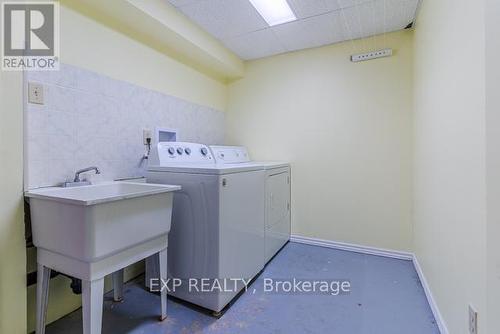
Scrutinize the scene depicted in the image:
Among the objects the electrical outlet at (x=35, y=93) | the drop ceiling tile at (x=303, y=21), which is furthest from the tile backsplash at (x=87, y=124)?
the drop ceiling tile at (x=303, y=21)

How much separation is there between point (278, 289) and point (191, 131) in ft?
5.61

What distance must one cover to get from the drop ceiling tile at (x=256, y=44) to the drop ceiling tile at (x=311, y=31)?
0.08 meters

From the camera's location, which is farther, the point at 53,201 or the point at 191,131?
the point at 191,131

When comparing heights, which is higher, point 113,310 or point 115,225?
point 115,225

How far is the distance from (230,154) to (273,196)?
0.68 m

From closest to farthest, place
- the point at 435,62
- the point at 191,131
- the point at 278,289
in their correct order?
the point at 435,62
the point at 278,289
the point at 191,131

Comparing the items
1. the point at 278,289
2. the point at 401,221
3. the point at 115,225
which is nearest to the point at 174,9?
the point at 115,225

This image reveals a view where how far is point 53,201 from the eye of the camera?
1.21 m

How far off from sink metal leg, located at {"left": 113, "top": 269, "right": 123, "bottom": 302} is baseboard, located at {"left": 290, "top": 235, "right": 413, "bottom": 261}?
5.91 feet

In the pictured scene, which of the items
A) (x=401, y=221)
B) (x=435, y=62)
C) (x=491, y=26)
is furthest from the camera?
(x=401, y=221)

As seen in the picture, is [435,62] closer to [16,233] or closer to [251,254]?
[251,254]

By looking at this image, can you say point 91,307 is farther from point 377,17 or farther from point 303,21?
point 377,17
